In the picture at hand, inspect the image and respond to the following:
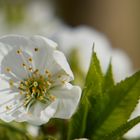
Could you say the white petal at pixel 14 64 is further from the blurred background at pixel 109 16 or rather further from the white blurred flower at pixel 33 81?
the blurred background at pixel 109 16

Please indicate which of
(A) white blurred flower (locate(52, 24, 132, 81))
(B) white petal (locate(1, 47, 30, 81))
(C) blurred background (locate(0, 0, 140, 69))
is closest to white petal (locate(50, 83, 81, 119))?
(B) white petal (locate(1, 47, 30, 81))

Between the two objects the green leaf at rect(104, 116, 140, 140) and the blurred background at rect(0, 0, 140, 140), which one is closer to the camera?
the green leaf at rect(104, 116, 140, 140)

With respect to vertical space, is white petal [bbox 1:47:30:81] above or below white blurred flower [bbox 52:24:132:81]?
above

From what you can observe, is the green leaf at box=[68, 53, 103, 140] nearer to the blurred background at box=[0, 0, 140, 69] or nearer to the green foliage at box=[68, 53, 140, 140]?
the green foliage at box=[68, 53, 140, 140]

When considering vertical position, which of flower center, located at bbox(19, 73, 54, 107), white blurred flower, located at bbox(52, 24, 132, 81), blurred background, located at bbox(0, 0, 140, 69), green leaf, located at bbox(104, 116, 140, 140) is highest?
green leaf, located at bbox(104, 116, 140, 140)

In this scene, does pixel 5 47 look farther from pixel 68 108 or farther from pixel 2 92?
pixel 68 108

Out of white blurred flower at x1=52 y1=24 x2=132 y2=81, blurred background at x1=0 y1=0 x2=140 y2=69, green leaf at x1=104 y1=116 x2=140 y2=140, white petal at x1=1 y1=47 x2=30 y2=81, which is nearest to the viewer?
green leaf at x1=104 y1=116 x2=140 y2=140
